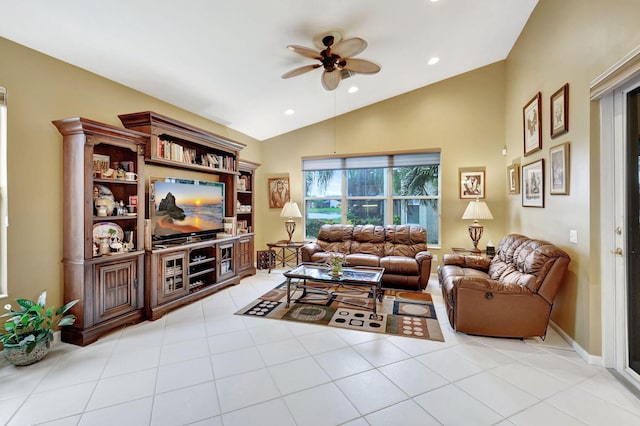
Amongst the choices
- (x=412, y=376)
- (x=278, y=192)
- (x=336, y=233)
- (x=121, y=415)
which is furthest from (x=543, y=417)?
(x=278, y=192)

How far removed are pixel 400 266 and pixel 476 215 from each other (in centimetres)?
151

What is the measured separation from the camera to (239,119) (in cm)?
493

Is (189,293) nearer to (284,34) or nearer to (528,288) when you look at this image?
(284,34)

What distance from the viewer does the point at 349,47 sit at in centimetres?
275

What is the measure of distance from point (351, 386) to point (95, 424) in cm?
162

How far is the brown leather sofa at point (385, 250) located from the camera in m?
4.32

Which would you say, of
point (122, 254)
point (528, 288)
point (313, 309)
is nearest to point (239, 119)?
point (122, 254)

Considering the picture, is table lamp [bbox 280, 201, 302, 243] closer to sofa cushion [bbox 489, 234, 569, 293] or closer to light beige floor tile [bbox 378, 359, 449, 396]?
sofa cushion [bbox 489, 234, 569, 293]

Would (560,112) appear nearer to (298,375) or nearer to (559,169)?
(559,169)

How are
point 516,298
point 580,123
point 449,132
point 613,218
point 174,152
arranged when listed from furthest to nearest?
point 449,132
point 174,152
point 516,298
point 580,123
point 613,218

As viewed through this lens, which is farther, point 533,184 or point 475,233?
point 475,233

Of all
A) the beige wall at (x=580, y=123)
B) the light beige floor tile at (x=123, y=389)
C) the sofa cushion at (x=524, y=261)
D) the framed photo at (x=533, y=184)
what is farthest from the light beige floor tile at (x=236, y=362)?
the framed photo at (x=533, y=184)

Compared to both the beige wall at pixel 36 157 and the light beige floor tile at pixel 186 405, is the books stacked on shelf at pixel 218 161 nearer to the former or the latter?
the beige wall at pixel 36 157

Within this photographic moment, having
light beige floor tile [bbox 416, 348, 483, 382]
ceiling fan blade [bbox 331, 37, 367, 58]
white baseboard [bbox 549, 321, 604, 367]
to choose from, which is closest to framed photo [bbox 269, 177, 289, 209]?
ceiling fan blade [bbox 331, 37, 367, 58]
